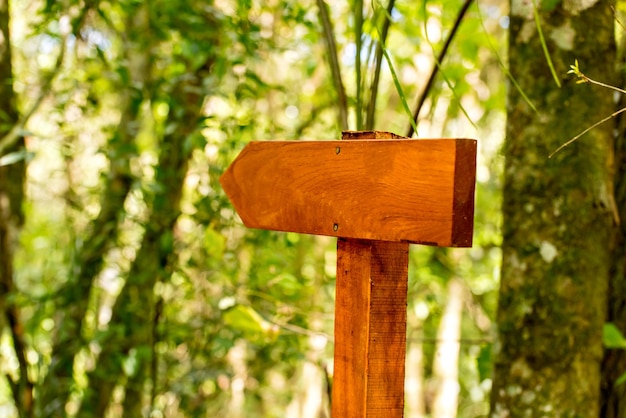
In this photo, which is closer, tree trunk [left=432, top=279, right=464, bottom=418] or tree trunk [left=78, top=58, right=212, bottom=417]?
tree trunk [left=78, top=58, right=212, bottom=417]

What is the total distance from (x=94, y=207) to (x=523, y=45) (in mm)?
2597

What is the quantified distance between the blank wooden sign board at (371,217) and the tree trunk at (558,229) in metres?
0.61

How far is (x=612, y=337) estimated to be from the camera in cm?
146

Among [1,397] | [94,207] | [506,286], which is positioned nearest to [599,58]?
[506,286]

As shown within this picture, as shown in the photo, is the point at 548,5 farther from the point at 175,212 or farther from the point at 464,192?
the point at 175,212

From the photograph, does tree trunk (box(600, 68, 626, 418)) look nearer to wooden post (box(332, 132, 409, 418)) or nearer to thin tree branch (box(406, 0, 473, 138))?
thin tree branch (box(406, 0, 473, 138))

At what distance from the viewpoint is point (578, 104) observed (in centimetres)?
151

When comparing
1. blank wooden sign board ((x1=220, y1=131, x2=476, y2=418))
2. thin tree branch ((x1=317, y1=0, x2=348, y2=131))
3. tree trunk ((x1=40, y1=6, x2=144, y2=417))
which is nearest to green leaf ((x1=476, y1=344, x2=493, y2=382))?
thin tree branch ((x1=317, y1=0, x2=348, y2=131))

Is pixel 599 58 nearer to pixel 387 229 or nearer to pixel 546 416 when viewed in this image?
pixel 546 416

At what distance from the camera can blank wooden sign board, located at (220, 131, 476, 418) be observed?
2.74 ft

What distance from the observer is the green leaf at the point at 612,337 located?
1.45m

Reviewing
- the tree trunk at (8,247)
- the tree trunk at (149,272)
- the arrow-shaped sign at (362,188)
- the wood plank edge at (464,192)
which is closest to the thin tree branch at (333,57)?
the arrow-shaped sign at (362,188)

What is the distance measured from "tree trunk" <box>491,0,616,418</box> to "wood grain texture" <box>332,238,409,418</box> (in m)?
0.61

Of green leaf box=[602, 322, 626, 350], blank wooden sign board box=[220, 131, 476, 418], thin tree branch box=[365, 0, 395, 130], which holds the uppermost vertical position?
thin tree branch box=[365, 0, 395, 130]
